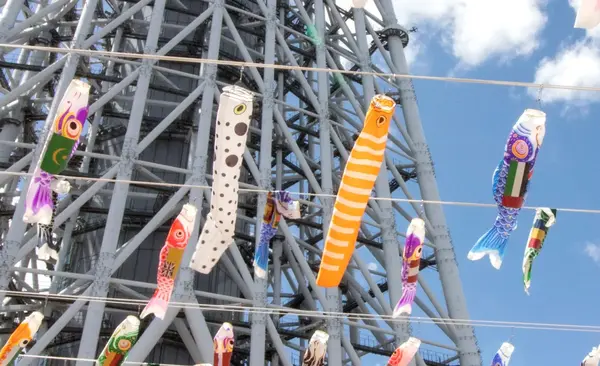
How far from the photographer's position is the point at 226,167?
16.2 m

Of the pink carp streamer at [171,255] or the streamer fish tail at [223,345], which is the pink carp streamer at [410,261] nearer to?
the streamer fish tail at [223,345]

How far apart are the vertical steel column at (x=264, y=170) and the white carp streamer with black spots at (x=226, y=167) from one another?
7234 mm

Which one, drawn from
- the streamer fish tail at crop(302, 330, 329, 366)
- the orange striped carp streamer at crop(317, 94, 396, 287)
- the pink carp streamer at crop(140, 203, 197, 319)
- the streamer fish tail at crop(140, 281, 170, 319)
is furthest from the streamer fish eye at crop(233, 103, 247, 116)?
the streamer fish tail at crop(302, 330, 329, 366)

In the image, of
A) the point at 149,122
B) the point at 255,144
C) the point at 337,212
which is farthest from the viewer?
the point at 255,144

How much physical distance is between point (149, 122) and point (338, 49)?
12179 mm

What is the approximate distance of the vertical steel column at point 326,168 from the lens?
91.8 ft

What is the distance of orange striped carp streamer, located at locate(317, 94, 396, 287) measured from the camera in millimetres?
15508

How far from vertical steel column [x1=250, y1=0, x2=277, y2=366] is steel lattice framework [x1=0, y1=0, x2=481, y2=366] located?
0.07 meters

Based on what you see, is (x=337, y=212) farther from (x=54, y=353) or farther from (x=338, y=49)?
(x=338, y=49)

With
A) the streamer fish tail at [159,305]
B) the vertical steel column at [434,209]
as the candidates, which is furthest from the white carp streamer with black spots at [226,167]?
the vertical steel column at [434,209]

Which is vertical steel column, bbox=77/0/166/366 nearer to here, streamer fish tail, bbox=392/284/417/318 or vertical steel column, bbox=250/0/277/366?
vertical steel column, bbox=250/0/277/366

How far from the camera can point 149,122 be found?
34.7 metres

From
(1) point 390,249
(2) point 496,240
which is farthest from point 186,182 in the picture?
(2) point 496,240

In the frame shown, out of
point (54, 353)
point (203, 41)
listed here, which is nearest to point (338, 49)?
point (203, 41)
